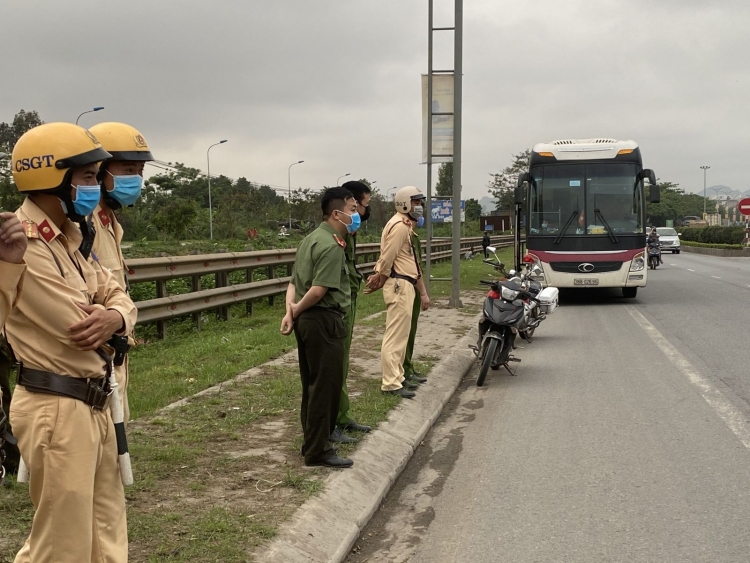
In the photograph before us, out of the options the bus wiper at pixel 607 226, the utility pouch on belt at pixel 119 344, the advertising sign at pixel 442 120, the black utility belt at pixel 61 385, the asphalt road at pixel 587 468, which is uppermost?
the advertising sign at pixel 442 120

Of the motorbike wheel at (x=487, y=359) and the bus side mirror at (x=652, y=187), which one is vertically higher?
the bus side mirror at (x=652, y=187)

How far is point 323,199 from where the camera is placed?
6164 millimetres

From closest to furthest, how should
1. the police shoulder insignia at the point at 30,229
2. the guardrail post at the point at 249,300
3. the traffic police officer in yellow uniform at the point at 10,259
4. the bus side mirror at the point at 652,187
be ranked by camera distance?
the traffic police officer in yellow uniform at the point at 10,259
the police shoulder insignia at the point at 30,229
the guardrail post at the point at 249,300
the bus side mirror at the point at 652,187

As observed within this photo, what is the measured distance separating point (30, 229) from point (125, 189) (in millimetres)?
1353

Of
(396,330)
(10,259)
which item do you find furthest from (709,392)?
(10,259)

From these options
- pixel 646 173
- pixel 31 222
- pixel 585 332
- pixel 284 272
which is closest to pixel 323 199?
pixel 31 222

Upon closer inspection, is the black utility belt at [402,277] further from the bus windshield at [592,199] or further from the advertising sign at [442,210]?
the advertising sign at [442,210]

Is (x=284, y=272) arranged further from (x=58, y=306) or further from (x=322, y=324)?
(x=58, y=306)

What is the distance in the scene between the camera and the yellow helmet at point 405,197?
8484 millimetres

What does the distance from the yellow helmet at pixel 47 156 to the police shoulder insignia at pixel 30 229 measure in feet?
0.50

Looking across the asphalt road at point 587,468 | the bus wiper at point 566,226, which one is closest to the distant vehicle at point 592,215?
the bus wiper at point 566,226

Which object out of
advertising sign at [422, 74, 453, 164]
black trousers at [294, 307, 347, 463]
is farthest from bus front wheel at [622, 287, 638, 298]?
black trousers at [294, 307, 347, 463]

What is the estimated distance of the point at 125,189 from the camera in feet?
13.8

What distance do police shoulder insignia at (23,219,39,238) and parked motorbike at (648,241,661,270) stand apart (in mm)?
31888
